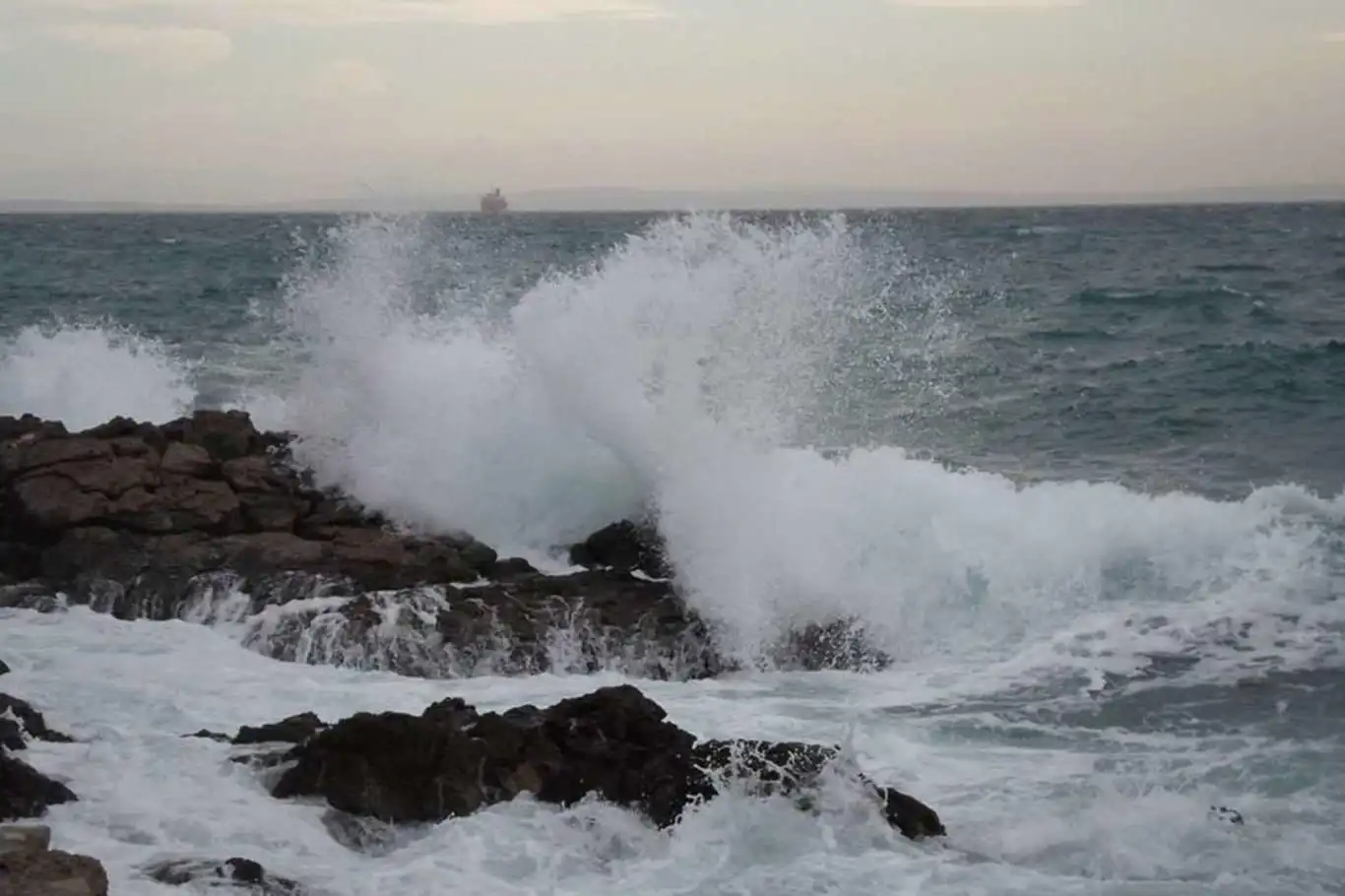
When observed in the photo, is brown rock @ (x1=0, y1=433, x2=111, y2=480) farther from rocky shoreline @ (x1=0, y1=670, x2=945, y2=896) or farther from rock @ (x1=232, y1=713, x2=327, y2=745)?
rock @ (x1=232, y1=713, x2=327, y2=745)

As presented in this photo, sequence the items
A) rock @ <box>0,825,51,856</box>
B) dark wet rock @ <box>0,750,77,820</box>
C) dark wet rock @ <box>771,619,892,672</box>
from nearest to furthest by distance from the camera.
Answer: rock @ <box>0,825,51,856</box> → dark wet rock @ <box>0,750,77,820</box> → dark wet rock @ <box>771,619,892,672</box>

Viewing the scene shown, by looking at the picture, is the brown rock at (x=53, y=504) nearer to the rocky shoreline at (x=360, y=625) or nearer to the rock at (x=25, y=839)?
the rocky shoreline at (x=360, y=625)

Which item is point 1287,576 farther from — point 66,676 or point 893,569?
point 66,676

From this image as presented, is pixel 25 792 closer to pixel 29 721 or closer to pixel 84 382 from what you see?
pixel 29 721

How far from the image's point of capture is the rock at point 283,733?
7.38 meters

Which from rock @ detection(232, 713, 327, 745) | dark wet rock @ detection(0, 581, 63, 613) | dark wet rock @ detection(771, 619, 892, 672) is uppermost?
rock @ detection(232, 713, 327, 745)

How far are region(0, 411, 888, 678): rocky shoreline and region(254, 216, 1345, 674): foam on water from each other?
38 cm

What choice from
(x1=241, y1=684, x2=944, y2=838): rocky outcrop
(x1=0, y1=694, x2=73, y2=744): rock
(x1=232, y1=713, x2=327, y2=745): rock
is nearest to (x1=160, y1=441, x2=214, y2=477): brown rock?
(x1=0, y1=694, x2=73, y2=744): rock

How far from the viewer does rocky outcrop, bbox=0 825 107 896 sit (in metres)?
5.19

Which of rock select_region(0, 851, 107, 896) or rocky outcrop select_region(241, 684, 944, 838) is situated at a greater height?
rock select_region(0, 851, 107, 896)

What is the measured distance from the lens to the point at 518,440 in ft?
41.6

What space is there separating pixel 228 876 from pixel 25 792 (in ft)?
3.67

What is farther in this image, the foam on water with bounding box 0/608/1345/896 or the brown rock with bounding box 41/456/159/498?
the brown rock with bounding box 41/456/159/498

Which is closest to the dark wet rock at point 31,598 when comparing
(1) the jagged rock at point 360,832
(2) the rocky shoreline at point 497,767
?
(2) the rocky shoreline at point 497,767
